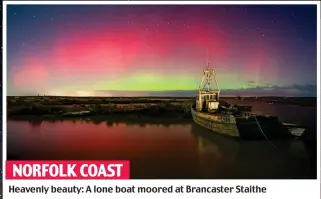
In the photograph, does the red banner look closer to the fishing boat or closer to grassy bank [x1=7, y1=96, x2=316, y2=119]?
grassy bank [x1=7, y1=96, x2=316, y2=119]

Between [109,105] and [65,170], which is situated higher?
[109,105]

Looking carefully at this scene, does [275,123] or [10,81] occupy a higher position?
[10,81]

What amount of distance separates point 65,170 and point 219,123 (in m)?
1.34

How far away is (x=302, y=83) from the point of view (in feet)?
10.3

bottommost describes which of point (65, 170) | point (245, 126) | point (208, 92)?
point (65, 170)

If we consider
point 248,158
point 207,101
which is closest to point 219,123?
point 207,101

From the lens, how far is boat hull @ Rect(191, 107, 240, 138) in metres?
3.21

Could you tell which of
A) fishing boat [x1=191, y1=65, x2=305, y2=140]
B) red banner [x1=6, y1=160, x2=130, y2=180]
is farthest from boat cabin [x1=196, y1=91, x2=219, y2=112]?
red banner [x1=6, y1=160, x2=130, y2=180]

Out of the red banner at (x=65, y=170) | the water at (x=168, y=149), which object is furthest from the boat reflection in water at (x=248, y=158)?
the red banner at (x=65, y=170)

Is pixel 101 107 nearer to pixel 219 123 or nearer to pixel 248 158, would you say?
pixel 219 123

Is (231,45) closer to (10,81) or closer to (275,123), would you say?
(275,123)

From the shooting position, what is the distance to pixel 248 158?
3.15 metres
